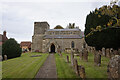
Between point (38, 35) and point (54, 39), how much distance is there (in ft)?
28.7

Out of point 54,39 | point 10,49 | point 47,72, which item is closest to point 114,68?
point 47,72

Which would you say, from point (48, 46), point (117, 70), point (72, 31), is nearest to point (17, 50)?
point (48, 46)

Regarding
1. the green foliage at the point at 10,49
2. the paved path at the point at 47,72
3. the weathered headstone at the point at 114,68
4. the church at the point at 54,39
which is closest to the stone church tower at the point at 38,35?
the church at the point at 54,39

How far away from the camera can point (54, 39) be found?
108ft

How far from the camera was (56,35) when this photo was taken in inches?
1459

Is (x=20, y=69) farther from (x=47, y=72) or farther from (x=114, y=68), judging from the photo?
(x=114, y=68)

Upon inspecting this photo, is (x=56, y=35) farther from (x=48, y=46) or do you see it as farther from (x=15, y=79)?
(x=15, y=79)

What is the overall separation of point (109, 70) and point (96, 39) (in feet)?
38.7

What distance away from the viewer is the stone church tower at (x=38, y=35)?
37.4 m

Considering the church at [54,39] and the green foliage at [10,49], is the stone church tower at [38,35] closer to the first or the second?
the church at [54,39]

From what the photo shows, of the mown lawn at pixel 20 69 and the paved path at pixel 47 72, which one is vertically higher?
the mown lawn at pixel 20 69

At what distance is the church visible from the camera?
32.4 metres

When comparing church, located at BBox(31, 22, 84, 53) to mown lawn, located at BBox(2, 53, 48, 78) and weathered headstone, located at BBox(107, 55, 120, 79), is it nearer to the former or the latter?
mown lawn, located at BBox(2, 53, 48, 78)

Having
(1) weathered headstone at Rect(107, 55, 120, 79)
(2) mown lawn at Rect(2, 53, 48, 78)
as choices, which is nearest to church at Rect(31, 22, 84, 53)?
(2) mown lawn at Rect(2, 53, 48, 78)
